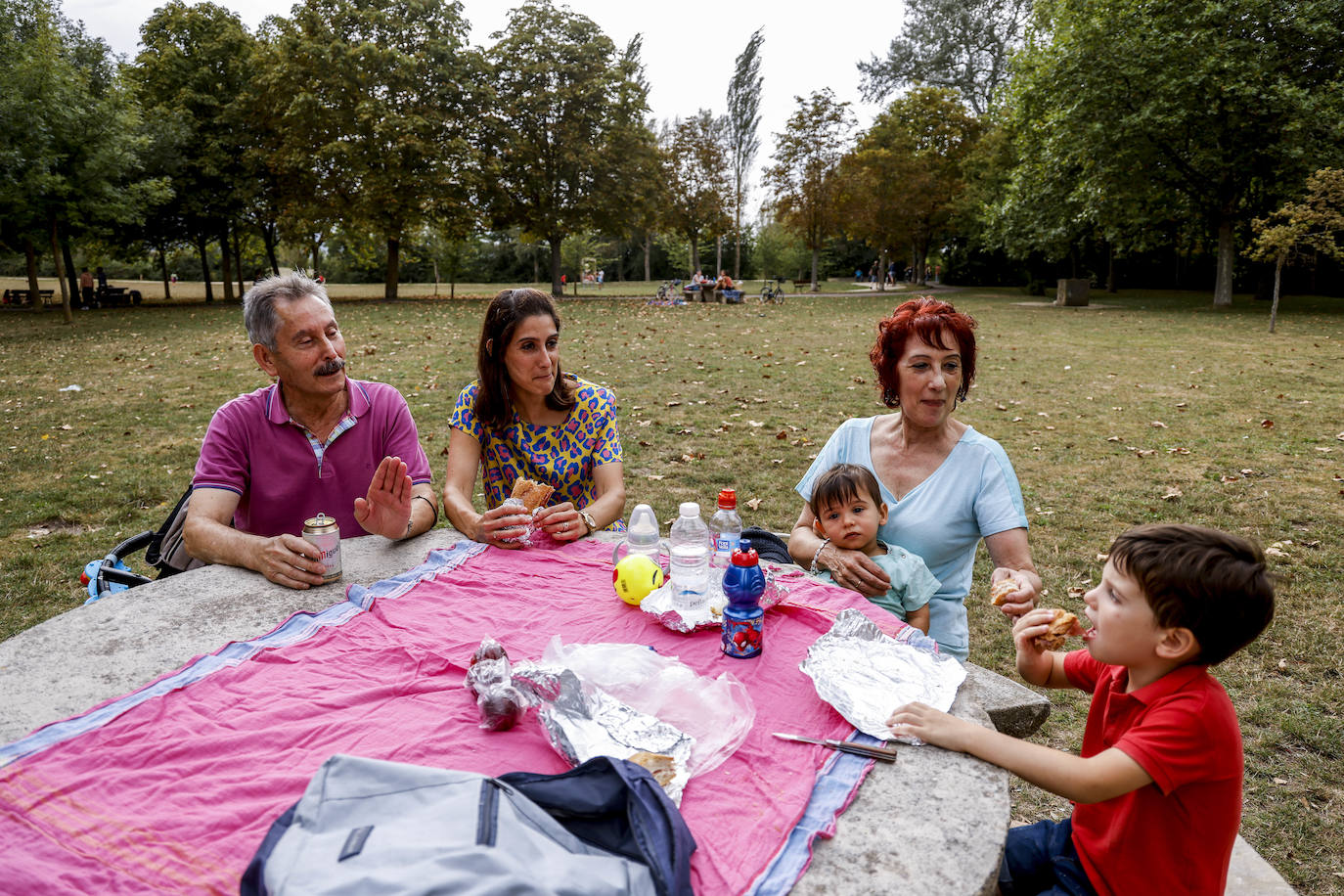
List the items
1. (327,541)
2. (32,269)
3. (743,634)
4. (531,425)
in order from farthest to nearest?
(32,269) → (531,425) → (327,541) → (743,634)

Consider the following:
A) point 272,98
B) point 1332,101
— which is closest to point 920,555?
point 1332,101

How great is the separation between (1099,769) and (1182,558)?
1.63 feet

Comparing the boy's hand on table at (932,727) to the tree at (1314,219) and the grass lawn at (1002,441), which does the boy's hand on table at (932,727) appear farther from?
the tree at (1314,219)

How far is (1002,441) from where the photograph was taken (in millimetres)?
8008

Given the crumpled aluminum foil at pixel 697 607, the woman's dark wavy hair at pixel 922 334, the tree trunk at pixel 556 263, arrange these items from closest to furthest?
the crumpled aluminum foil at pixel 697 607 → the woman's dark wavy hair at pixel 922 334 → the tree trunk at pixel 556 263

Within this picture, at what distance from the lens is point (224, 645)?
222cm

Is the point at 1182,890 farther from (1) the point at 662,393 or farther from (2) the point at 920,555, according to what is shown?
(1) the point at 662,393

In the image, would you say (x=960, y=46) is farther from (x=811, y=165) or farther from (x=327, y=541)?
(x=327, y=541)

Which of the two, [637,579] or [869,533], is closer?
[637,579]

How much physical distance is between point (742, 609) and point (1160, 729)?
1018 millimetres

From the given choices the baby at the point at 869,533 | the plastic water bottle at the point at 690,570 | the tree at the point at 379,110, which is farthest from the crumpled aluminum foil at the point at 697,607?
the tree at the point at 379,110

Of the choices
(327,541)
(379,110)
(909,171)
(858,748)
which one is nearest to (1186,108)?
(909,171)

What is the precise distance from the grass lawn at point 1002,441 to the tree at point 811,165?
19.8m

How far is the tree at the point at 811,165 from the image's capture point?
3481cm
